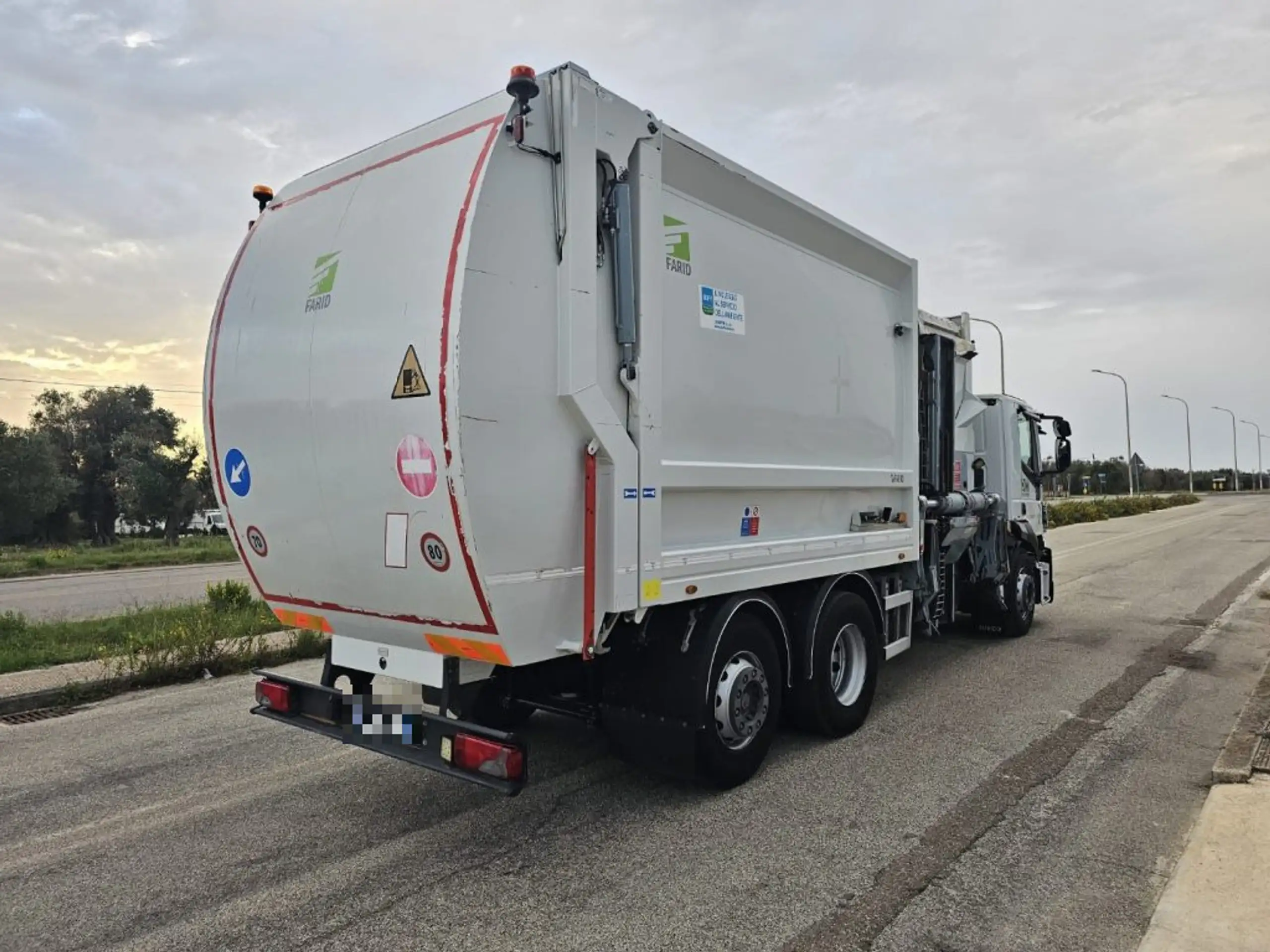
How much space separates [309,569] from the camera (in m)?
4.26

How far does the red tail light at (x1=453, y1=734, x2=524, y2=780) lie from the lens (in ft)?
11.8

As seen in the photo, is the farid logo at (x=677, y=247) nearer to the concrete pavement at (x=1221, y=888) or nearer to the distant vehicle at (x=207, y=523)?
the concrete pavement at (x=1221, y=888)

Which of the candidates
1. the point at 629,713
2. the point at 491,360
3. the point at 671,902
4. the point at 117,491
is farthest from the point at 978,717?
the point at 117,491

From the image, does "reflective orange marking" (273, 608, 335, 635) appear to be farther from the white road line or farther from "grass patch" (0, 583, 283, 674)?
the white road line

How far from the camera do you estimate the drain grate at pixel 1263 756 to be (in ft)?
16.1

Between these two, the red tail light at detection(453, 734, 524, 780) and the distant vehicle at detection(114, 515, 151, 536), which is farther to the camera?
the distant vehicle at detection(114, 515, 151, 536)

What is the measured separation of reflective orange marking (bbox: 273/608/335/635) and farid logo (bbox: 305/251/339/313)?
1.58 meters

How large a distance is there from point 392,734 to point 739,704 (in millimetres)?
1839

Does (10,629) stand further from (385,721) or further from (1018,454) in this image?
(1018,454)

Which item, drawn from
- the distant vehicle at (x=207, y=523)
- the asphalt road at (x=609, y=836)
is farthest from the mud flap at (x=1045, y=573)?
the distant vehicle at (x=207, y=523)

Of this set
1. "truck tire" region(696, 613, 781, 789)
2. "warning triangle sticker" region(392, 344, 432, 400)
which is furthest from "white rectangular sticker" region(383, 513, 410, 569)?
"truck tire" region(696, 613, 781, 789)

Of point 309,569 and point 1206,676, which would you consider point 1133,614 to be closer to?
point 1206,676

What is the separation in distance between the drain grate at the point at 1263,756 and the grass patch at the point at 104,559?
19.4 metres

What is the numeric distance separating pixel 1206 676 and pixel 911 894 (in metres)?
5.57
